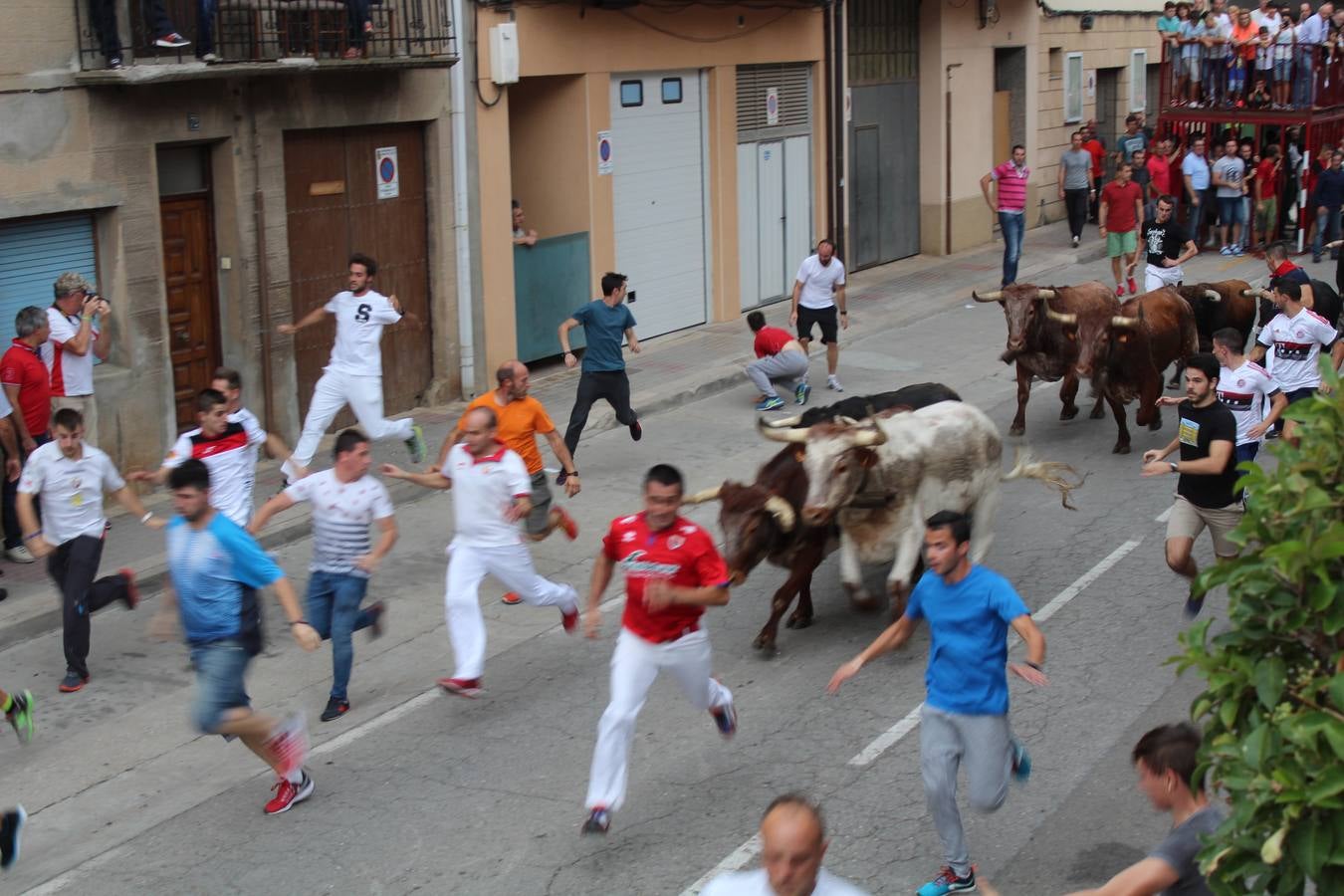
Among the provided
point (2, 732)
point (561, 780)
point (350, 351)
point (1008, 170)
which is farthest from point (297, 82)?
point (1008, 170)

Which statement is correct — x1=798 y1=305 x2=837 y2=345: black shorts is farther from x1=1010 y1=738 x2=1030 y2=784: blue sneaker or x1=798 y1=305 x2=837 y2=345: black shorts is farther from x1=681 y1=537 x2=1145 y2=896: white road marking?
x1=1010 y1=738 x2=1030 y2=784: blue sneaker

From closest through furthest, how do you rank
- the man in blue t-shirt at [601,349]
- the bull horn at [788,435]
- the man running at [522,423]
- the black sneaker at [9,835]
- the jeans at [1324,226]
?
the black sneaker at [9,835] < the bull horn at [788,435] < the man running at [522,423] < the man in blue t-shirt at [601,349] < the jeans at [1324,226]

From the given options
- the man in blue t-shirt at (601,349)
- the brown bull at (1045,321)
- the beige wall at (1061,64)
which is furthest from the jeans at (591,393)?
the beige wall at (1061,64)

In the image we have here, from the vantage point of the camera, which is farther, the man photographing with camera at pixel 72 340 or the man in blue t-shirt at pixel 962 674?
the man photographing with camera at pixel 72 340

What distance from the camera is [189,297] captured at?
14.3 meters

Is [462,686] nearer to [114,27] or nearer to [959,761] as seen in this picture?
[959,761]

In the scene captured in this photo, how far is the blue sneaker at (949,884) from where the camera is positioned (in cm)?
700

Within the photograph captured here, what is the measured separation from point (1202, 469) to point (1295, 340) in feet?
9.97

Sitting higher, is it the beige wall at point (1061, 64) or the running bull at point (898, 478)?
the beige wall at point (1061, 64)

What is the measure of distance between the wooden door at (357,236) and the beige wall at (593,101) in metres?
0.76

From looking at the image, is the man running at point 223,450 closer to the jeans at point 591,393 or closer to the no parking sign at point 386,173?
the jeans at point 591,393

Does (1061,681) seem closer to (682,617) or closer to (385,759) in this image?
(682,617)

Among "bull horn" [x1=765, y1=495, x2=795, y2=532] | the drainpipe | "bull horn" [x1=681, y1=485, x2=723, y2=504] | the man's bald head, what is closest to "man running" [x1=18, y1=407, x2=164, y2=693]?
"bull horn" [x1=681, y1=485, x2=723, y2=504]

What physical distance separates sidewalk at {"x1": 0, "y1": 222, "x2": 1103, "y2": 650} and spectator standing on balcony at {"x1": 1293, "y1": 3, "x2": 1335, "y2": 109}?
3736 millimetres
